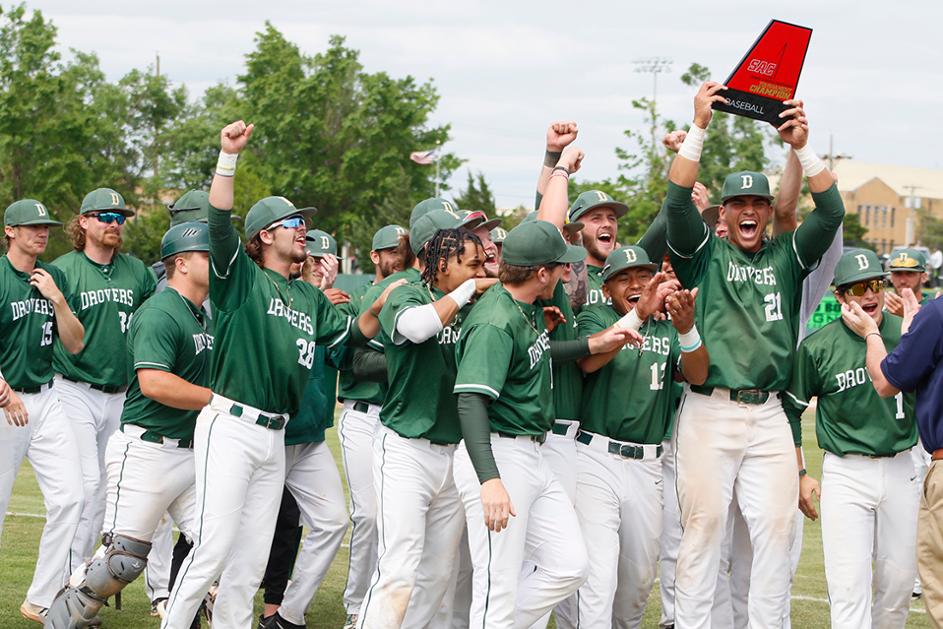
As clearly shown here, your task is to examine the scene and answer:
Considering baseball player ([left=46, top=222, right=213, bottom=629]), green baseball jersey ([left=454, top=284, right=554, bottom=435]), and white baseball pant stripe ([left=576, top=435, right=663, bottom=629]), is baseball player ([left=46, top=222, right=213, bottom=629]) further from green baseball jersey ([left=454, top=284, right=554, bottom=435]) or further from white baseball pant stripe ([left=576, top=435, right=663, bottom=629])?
white baseball pant stripe ([left=576, top=435, right=663, bottom=629])

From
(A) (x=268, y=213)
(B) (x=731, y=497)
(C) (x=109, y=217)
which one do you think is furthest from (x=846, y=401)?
(C) (x=109, y=217)

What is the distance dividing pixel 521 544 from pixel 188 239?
8.96 feet

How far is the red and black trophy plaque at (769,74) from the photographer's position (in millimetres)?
6090

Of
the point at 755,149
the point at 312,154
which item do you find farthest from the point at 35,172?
the point at 755,149

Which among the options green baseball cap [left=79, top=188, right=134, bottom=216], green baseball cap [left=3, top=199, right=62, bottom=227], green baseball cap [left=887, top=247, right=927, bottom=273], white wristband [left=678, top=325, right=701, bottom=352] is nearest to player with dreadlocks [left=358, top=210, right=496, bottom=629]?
white wristband [left=678, top=325, right=701, bottom=352]

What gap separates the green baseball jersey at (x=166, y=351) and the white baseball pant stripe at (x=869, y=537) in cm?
365

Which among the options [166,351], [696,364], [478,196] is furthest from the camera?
[478,196]

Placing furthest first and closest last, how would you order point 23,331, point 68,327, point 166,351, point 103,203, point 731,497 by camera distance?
point 103,203
point 68,327
point 23,331
point 166,351
point 731,497

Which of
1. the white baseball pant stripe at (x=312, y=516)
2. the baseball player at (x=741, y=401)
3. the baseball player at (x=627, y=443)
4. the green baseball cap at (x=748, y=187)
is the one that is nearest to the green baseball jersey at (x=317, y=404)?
the white baseball pant stripe at (x=312, y=516)

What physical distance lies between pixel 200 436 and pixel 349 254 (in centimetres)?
6014

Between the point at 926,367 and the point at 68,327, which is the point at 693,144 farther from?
the point at 68,327

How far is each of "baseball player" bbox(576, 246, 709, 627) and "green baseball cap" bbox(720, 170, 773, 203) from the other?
1.95ft

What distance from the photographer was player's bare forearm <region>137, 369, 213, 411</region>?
6.65 meters

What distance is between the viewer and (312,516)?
24.6ft
